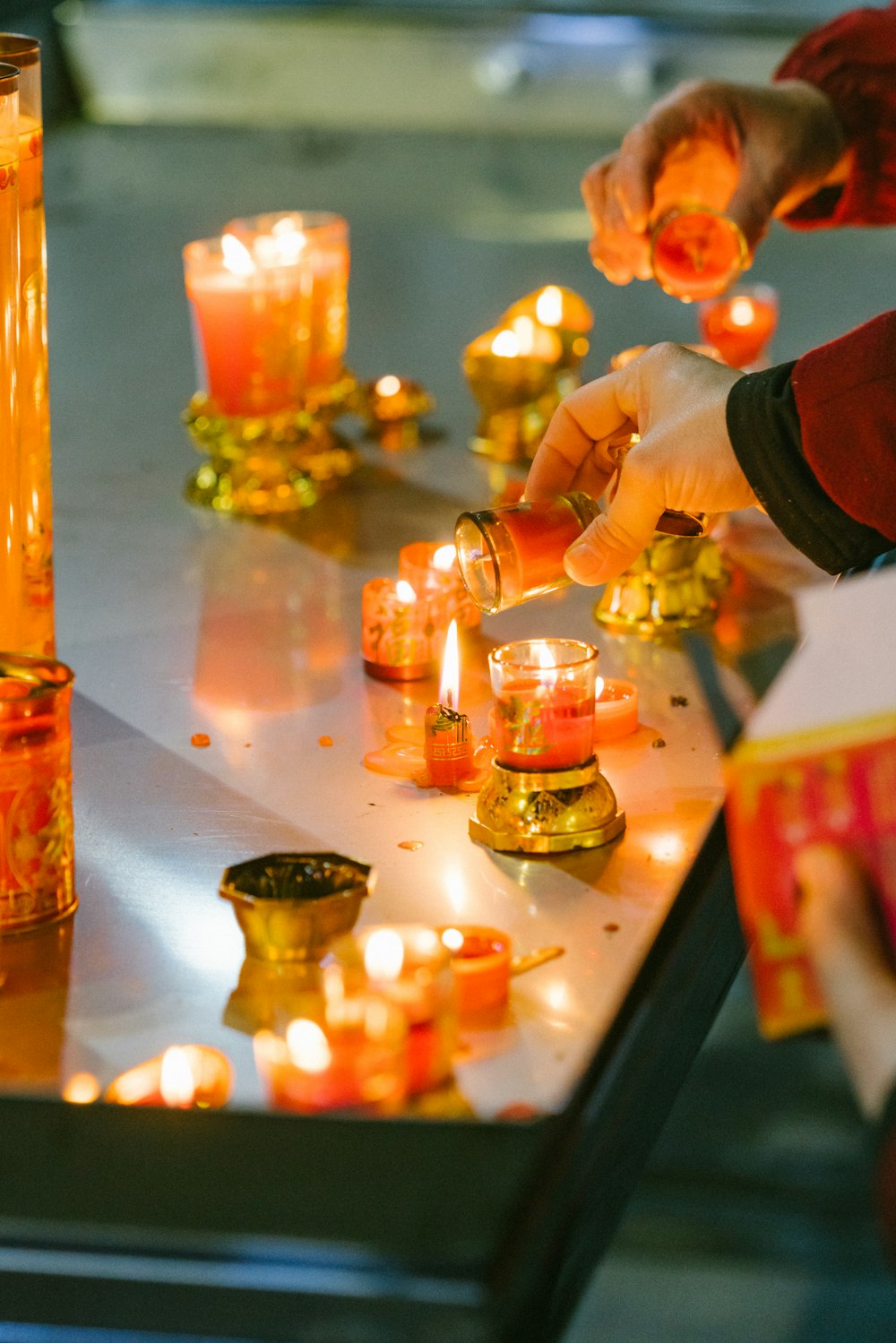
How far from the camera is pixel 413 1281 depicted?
19.9 inches

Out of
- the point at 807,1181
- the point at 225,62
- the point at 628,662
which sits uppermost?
the point at 225,62

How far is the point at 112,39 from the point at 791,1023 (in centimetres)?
209

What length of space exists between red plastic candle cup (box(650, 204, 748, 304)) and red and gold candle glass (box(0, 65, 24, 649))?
0.54m

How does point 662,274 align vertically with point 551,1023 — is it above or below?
above

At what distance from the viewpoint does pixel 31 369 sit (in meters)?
0.86

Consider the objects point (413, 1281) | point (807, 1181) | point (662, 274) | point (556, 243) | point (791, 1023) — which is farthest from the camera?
point (556, 243)

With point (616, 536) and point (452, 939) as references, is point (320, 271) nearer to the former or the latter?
point (616, 536)

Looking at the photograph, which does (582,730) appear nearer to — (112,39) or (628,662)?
(628,662)

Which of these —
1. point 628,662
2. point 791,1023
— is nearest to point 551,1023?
point 791,1023

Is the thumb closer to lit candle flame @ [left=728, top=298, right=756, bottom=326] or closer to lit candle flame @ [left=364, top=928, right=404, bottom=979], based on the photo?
lit candle flame @ [left=364, top=928, right=404, bottom=979]

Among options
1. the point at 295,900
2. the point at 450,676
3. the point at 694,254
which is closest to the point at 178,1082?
the point at 295,900

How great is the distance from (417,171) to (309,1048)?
6.28 feet

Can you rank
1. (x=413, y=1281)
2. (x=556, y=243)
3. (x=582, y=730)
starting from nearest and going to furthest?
(x=413, y=1281)
(x=582, y=730)
(x=556, y=243)

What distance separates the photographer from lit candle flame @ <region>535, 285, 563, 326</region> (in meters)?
1.50
